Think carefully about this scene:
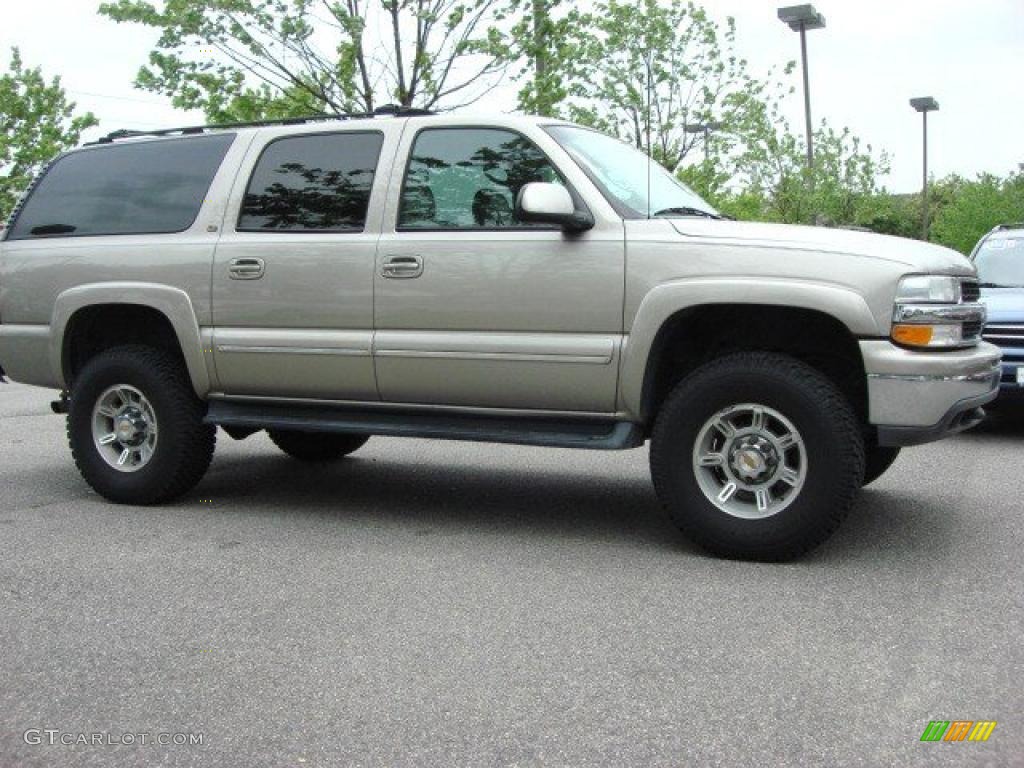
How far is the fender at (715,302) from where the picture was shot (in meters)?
4.83

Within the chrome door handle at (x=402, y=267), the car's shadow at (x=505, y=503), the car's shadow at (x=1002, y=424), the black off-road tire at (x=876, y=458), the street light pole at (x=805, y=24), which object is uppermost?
the street light pole at (x=805, y=24)

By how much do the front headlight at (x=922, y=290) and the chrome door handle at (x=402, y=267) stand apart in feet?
7.24

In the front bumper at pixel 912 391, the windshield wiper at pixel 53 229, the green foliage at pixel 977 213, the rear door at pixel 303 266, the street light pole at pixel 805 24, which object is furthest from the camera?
the green foliage at pixel 977 213

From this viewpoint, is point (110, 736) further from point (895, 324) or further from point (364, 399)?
point (895, 324)

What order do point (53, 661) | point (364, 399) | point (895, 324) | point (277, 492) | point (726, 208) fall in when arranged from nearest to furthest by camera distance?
point (53, 661)
point (895, 324)
point (364, 399)
point (277, 492)
point (726, 208)

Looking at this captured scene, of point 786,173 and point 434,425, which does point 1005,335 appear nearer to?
point 434,425

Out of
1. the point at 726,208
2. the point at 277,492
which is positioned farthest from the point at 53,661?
the point at 726,208

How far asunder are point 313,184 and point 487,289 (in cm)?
126

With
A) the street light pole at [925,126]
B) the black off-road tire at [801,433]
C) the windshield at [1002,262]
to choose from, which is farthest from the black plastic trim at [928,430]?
the street light pole at [925,126]

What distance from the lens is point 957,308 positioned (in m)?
4.91

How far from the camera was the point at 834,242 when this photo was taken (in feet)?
16.3

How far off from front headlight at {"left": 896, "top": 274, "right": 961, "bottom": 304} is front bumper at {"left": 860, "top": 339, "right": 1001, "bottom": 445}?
0.68 feet

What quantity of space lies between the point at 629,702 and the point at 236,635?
147 centimetres

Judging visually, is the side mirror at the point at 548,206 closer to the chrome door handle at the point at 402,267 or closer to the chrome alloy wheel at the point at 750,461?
the chrome door handle at the point at 402,267
